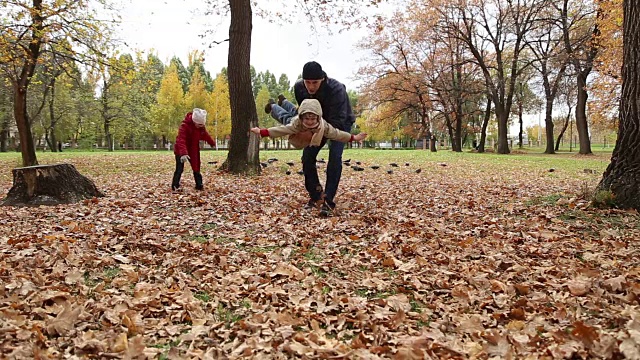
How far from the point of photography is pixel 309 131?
4.95m

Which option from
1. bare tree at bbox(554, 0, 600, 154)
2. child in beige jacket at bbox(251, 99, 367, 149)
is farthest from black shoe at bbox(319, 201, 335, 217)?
bare tree at bbox(554, 0, 600, 154)

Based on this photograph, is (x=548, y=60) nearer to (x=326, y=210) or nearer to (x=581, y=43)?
(x=581, y=43)

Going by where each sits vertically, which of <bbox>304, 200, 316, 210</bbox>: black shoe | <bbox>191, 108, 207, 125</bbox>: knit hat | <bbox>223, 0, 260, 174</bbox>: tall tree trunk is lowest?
<bbox>304, 200, 316, 210</bbox>: black shoe

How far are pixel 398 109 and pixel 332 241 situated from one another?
32136 millimetres

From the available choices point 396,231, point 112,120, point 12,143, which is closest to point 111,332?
point 396,231

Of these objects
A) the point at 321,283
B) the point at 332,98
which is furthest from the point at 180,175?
the point at 321,283

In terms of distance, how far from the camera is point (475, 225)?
16.4 ft

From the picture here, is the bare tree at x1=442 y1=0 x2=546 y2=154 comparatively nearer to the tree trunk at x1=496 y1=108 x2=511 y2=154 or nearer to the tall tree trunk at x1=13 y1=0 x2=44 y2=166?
the tree trunk at x1=496 y1=108 x2=511 y2=154

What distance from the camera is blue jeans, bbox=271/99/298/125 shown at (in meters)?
5.51

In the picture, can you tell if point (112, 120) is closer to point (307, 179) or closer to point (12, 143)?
point (12, 143)

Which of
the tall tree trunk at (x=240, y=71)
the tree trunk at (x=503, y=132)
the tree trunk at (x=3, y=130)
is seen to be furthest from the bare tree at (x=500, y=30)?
the tree trunk at (x=3, y=130)

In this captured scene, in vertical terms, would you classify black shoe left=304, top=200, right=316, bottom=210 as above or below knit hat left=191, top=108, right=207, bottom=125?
below

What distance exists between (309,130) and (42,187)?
459 cm

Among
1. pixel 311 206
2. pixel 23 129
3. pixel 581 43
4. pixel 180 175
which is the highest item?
pixel 581 43
